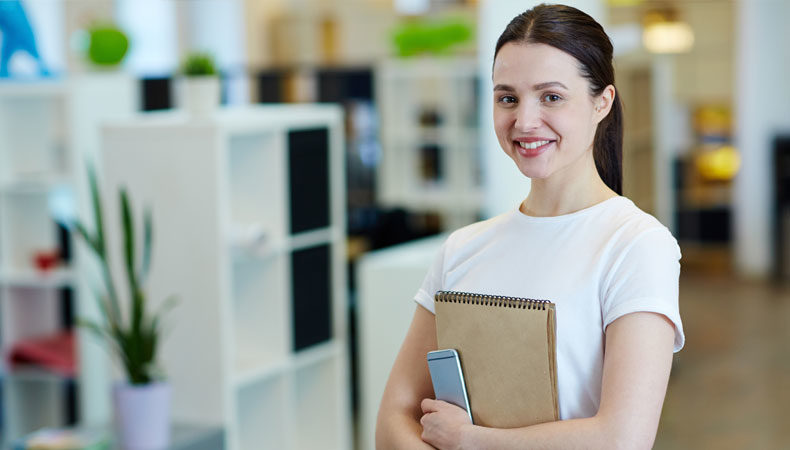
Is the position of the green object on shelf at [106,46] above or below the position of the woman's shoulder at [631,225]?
above

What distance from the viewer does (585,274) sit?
138 cm

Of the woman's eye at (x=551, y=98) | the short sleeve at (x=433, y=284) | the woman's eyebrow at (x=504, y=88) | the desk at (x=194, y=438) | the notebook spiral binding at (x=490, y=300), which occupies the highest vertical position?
the woman's eyebrow at (x=504, y=88)

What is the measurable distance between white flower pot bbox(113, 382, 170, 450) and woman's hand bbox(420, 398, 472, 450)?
2.40 m

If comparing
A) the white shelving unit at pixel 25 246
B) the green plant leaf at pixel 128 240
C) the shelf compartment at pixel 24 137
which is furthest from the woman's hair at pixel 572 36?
the shelf compartment at pixel 24 137

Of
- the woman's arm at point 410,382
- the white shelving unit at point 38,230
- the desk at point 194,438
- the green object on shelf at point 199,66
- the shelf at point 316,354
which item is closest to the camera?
the woman's arm at point 410,382

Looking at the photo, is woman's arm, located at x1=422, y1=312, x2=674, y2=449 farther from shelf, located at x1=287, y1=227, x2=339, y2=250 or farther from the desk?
shelf, located at x1=287, y1=227, x2=339, y2=250

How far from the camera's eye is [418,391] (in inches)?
61.7

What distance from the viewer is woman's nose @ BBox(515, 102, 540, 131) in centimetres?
136

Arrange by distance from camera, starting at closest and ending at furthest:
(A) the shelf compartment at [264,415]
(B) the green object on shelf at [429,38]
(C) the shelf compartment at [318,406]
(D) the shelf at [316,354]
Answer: (A) the shelf compartment at [264,415], (D) the shelf at [316,354], (C) the shelf compartment at [318,406], (B) the green object on shelf at [429,38]

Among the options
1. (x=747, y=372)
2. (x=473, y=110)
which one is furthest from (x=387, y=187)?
(x=747, y=372)

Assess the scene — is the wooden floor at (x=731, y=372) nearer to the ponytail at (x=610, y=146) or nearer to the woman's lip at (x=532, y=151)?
the ponytail at (x=610, y=146)

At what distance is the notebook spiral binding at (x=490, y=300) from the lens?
1.35m

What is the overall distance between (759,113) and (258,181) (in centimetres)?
795

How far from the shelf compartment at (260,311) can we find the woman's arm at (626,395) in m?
2.92
